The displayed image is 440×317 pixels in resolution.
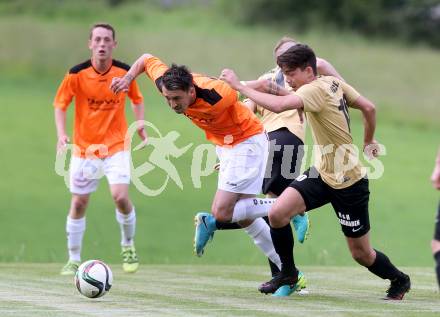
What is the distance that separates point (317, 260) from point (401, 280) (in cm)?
820

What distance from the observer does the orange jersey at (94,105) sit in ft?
45.6

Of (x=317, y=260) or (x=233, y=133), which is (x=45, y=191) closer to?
(x=317, y=260)

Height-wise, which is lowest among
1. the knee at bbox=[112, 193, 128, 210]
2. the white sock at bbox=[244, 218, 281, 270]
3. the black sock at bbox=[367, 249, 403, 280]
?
the knee at bbox=[112, 193, 128, 210]

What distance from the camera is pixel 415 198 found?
31656mm

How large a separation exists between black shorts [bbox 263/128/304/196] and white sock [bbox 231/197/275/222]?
83 cm

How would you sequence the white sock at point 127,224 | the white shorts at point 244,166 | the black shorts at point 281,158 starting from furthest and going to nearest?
the white sock at point 127,224 < the black shorts at point 281,158 < the white shorts at point 244,166

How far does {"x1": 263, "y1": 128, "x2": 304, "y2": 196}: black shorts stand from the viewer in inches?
493

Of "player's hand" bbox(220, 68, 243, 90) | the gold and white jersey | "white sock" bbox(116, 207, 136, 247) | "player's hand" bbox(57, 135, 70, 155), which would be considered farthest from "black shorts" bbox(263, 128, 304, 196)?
"player's hand" bbox(220, 68, 243, 90)

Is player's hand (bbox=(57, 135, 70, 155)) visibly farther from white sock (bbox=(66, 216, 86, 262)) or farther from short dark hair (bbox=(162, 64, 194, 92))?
short dark hair (bbox=(162, 64, 194, 92))

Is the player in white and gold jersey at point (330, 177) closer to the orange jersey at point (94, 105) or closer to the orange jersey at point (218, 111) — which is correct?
the orange jersey at point (218, 111)

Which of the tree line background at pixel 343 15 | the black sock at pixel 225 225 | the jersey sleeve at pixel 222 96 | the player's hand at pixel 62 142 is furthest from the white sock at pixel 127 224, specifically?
the tree line background at pixel 343 15

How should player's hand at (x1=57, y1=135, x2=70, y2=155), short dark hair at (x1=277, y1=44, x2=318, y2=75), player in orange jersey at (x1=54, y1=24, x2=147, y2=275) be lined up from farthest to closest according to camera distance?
1. player in orange jersey at (x1=54, y1=24, x2=147, y2=275)
2. player's hand at (x1=57, y1=135, x2=70, y2=155)
3. short dark hair at (x1=277, y1=44, x2=318, y2=75)

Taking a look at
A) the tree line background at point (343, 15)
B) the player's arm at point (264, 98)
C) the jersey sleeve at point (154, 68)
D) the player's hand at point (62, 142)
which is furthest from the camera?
the tree line background at point (343, 15)

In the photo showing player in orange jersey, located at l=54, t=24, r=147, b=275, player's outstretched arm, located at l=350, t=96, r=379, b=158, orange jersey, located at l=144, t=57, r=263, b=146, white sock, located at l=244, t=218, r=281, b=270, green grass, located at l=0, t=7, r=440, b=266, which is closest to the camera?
player's outstretched arm, located at l=350, t=96, r=379, b=158
